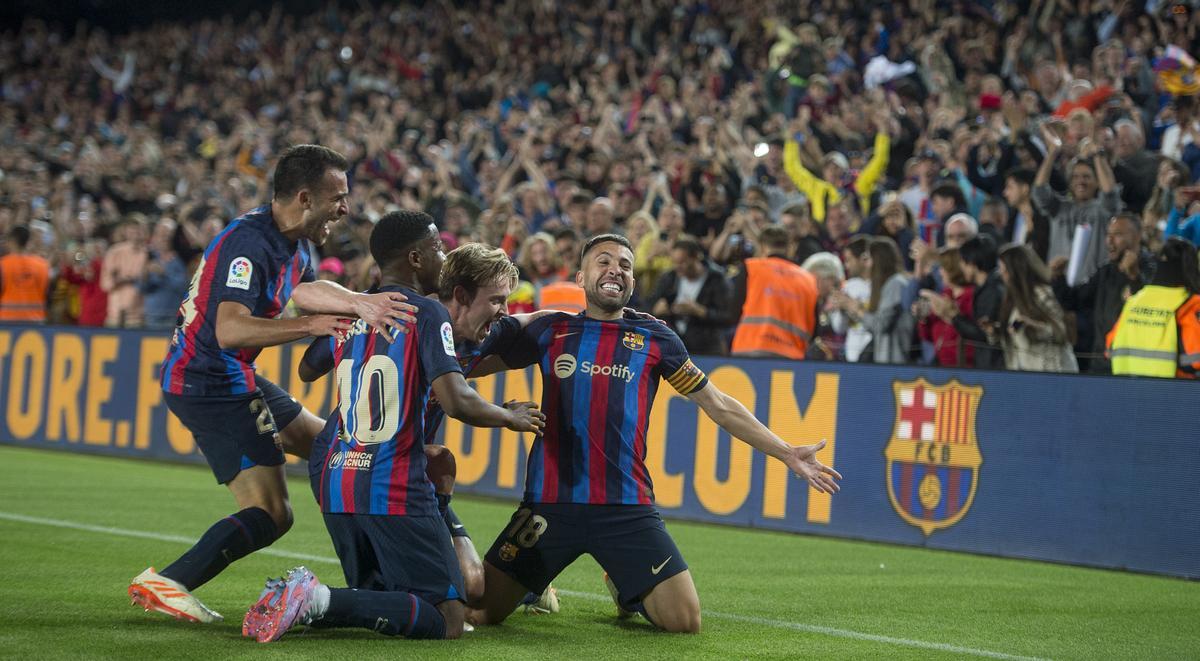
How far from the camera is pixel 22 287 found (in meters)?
17.3

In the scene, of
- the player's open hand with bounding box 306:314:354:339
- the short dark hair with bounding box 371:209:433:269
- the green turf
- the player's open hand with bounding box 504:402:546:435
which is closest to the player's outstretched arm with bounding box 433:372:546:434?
the player's open hand with bounding box 504:402:546:435

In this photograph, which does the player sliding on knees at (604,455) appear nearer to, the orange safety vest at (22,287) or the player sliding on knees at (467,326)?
the player sliding on knees at (467,326)

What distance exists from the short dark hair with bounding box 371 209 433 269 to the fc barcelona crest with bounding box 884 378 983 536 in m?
5.55

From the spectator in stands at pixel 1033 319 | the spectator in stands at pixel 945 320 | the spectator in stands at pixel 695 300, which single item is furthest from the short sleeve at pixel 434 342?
the spectator in stands at pixel 695 300

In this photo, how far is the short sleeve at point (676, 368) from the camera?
268 inches

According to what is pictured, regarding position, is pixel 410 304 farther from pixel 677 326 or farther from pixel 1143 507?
pixel 677 326

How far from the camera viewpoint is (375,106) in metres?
24.3

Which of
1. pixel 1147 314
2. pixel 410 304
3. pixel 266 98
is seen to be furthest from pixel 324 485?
pixel 266 98

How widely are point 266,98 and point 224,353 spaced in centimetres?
2238

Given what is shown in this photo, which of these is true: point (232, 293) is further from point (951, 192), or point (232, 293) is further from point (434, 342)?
Answer: point (951, 192)

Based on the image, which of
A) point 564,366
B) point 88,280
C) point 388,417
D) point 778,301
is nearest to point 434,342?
point 388,417

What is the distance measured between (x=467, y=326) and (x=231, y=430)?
1160mm

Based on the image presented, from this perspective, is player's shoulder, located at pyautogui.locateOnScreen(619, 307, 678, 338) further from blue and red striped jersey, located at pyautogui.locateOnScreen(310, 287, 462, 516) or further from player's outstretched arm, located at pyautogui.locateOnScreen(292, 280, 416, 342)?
player's outstretched arm, located at pyautogui.locateOnScreen(292, 280, 416, 342)

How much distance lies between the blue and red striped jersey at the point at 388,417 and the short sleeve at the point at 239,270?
56 cm
